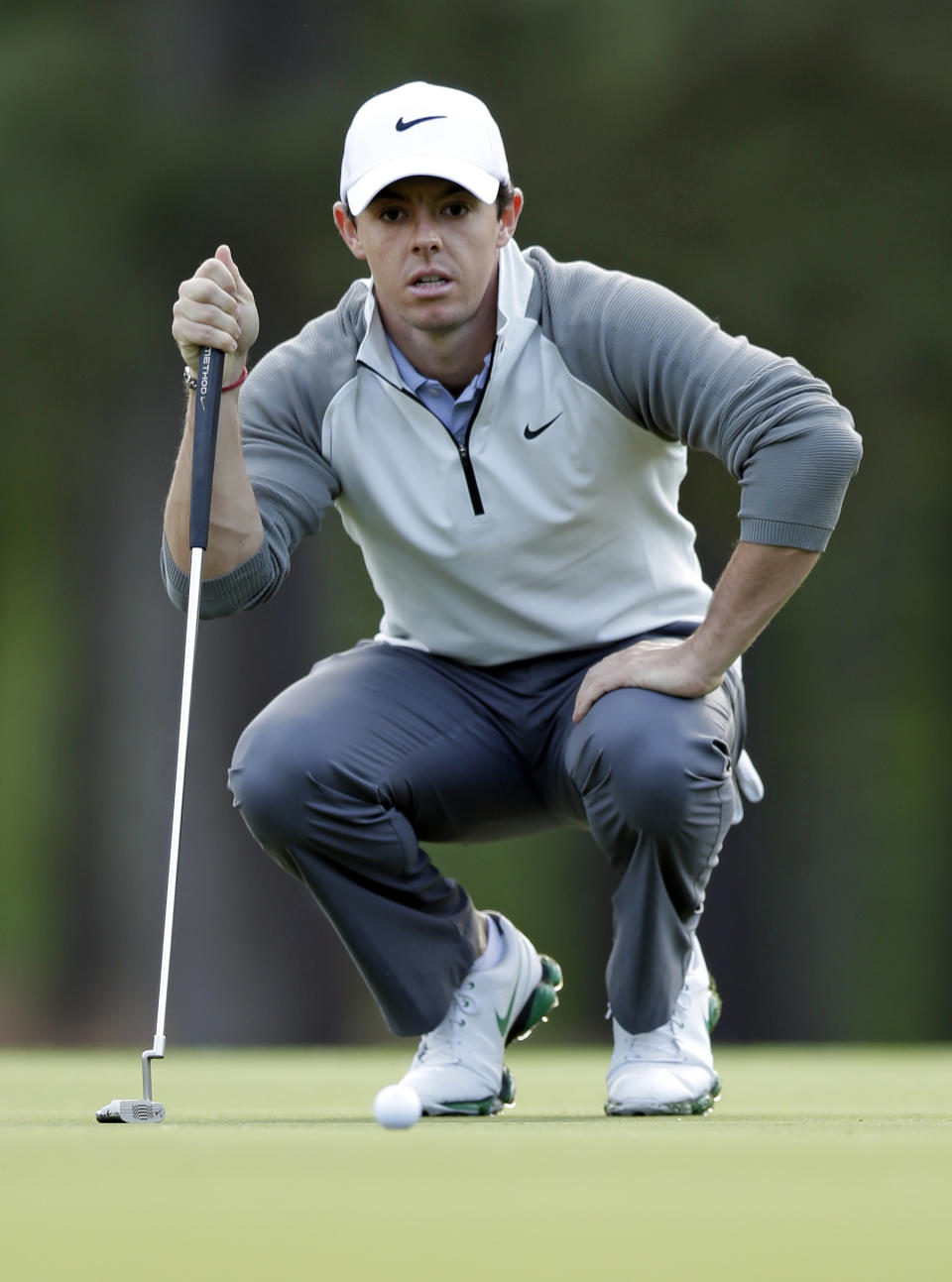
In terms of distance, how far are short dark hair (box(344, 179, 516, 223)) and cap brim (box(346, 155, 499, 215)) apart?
8cm

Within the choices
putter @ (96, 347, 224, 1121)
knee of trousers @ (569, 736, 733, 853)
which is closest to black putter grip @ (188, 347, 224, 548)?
putter @ (96, 347, 224, 1121)

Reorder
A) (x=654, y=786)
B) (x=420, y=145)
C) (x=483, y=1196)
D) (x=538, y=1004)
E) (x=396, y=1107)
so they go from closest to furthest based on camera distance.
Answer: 1. (x=483, y=1196)
2. (x=396, y=1107)
3. (x=654, y=786)
4. (x=420, y=145)
5. (x=538, y=1004)

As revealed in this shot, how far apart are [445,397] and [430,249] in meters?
0.18

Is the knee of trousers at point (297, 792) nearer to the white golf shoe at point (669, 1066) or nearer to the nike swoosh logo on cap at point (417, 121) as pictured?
the white golf shoe at point (669, 1066)

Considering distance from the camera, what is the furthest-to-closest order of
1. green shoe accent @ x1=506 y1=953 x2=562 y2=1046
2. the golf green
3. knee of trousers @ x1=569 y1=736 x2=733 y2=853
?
green shoe accent @ x1=506 y1=953 x2=562 y2=1046 → knee of trousers @ x1=569 y1=736 x2=733 y2=853 → the golf green

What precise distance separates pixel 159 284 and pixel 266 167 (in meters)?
0.44

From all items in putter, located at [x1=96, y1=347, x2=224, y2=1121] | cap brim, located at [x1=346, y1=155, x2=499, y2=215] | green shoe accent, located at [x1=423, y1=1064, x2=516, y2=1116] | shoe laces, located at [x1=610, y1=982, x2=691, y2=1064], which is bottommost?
green shoe accent, located at [x1=423, y1=1064, x2=516, y2=1116]

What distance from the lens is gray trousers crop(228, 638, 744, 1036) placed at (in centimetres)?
240

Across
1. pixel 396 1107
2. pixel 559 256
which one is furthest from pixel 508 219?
pixel 559 256

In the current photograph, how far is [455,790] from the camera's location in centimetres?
265

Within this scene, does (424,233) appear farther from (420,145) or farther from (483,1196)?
(483,1196)

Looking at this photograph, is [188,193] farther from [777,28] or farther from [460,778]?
[460,778]

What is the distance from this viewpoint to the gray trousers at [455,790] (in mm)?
2398

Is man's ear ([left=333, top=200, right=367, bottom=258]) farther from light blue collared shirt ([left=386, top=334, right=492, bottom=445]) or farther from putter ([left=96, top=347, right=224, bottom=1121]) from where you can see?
putter ([left=96, top=347, right=224, bottom=1121])
